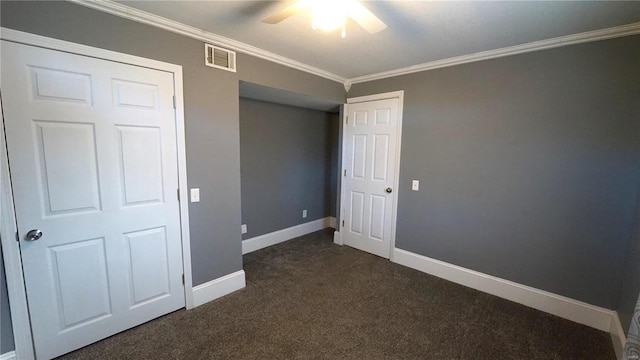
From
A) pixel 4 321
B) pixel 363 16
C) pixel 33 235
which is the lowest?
pixel 4 321

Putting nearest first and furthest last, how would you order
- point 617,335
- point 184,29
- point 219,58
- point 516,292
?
point 617,335 → point 184,29 → point 219,58 → point 516,292

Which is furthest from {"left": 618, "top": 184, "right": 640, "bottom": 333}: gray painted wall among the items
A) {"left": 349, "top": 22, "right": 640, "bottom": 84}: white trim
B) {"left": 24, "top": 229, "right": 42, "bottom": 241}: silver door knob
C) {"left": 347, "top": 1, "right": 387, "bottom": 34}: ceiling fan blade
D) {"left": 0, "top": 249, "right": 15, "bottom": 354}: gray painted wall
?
{"left": 0, "top": 249, "right": 15, "bottom": 354}: gray painted wall

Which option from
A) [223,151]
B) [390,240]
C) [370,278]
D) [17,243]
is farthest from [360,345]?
[17,243]

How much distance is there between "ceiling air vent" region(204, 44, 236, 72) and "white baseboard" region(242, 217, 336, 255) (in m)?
2.30

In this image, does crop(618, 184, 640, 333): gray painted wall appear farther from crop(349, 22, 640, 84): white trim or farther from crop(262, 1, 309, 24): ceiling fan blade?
crop(262, 1, 309, 24): ceiling fan blade

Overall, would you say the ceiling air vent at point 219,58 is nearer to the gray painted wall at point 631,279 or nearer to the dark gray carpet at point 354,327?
the dark gray carpet at point 354,327

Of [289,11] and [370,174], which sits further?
[370,174]

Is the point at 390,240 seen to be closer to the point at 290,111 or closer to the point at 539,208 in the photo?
the point at 539,208

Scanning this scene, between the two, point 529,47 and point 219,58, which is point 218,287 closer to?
point 219,58

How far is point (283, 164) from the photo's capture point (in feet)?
13.4

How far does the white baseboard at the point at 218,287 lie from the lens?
243 centimetres

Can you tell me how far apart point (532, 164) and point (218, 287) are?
327 cm

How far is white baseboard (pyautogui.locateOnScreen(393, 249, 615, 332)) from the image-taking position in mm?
2201

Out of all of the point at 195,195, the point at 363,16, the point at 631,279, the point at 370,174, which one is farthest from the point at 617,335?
the point at 195,195
